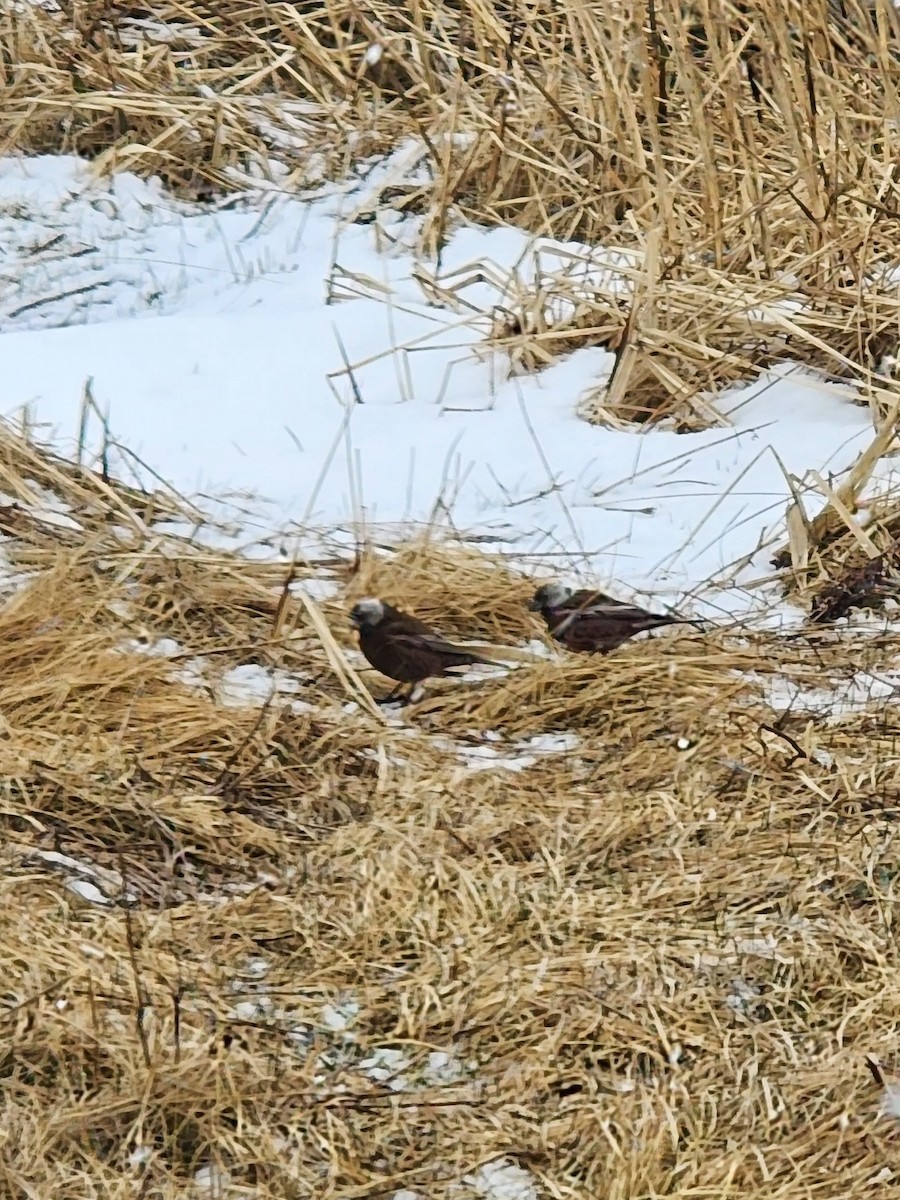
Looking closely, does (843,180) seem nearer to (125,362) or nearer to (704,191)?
(704,191)

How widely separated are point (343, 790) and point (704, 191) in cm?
265

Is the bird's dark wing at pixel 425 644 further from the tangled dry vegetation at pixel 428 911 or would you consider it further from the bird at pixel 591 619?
the bird at pixel 591 619

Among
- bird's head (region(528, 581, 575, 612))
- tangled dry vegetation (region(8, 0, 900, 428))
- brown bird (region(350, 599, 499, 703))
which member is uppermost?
tangled dry vegetation (region(8, 0, 900, 428))

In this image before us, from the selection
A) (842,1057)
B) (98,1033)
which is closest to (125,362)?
(98,1033)

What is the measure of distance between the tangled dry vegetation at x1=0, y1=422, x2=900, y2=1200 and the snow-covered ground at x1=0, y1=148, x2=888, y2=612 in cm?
46

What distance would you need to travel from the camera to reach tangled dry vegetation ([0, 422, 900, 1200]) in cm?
199

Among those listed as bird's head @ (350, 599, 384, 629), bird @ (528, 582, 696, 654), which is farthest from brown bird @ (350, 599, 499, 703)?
bird @ (528, 582, 696, 654)

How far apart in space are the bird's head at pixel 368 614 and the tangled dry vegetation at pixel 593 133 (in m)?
1.46

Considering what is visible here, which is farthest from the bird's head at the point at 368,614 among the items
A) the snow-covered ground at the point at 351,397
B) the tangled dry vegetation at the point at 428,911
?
the snow-covered ground at the point at 351,397

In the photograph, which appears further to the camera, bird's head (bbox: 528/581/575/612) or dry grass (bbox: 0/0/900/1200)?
bird's head (bbox: 528/581/575/612)

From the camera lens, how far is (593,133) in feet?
17.5

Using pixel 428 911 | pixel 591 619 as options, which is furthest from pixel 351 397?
pixel 428 911

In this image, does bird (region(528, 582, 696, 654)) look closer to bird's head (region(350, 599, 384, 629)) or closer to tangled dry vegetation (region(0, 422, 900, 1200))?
tangled dry vegetation (region(0, 422, 900, 1200))

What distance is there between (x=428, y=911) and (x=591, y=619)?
34.6 inches
